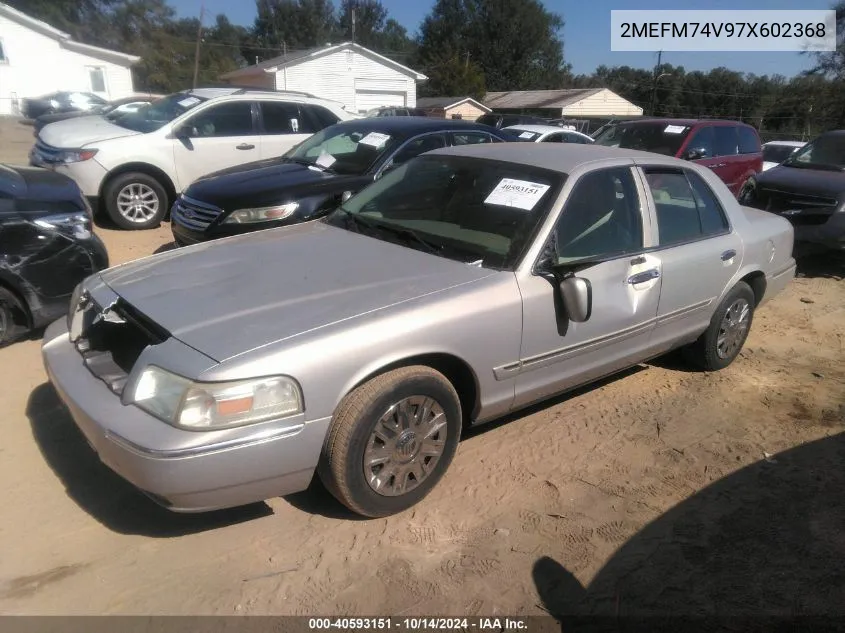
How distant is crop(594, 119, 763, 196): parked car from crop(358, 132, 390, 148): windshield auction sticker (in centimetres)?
475

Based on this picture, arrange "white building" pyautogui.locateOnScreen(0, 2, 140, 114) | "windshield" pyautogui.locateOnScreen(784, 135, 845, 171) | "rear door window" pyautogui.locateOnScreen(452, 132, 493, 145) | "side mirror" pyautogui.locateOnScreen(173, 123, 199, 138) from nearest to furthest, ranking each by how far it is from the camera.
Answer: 1. "rear door window" pyautogui.locateOnScreen(452, 132, 493, 145)
2. "side mirror" pyautogui.locateOnScreen(173, 123, 199, 138)
3. "windshield" pyautogui.locateOnScreen(784, 135, 845, 171)
4. "white building" pyautogui.locateOnScreen(0, 2, 140, 114)

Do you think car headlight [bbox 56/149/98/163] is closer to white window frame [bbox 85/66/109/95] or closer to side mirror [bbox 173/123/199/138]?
side mirror [bbox 173/123/199/138]

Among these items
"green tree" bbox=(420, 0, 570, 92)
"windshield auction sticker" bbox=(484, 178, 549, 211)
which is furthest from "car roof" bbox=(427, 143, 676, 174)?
"green tree" bbox=(420, 0, 570, 92)

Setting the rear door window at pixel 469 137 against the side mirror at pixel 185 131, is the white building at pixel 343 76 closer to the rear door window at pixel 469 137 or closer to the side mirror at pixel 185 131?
the side mirror at pixel 185 131

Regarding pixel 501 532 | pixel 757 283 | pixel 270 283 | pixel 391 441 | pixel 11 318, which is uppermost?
pixel 270 283

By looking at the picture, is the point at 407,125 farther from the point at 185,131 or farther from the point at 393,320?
the point at 393,320

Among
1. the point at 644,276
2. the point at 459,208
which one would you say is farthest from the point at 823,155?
the point at 459,208

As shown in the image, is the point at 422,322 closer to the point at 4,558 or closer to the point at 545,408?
the point at 545,408

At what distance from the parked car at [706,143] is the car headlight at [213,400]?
8292 mm

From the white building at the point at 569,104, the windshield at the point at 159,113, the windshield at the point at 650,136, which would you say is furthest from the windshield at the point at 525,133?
the white building at the point at 569,104

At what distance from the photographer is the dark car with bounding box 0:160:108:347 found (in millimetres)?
4410

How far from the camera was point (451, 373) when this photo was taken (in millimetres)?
3174

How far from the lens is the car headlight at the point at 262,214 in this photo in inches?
230

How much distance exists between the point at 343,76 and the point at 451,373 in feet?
103
